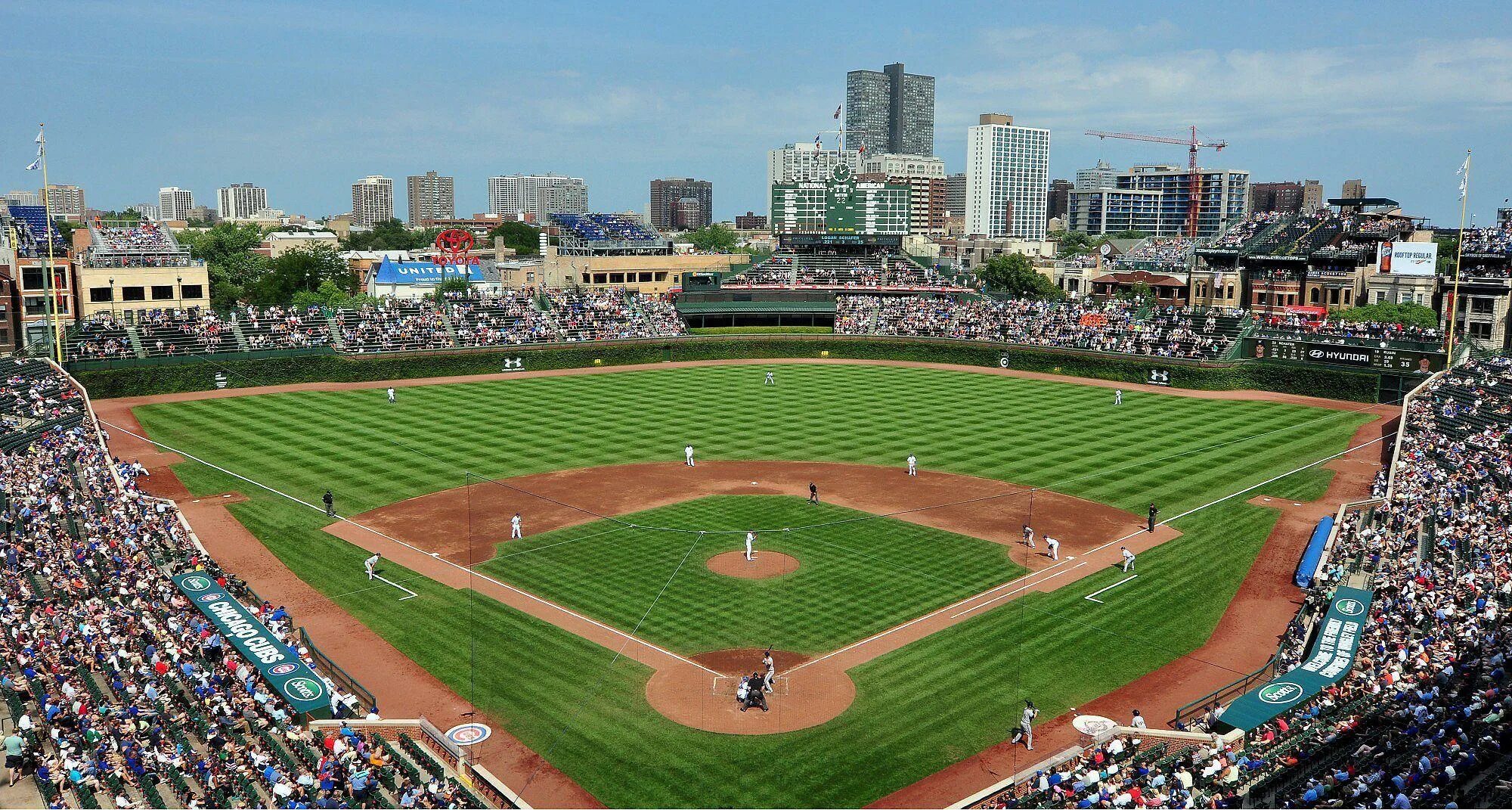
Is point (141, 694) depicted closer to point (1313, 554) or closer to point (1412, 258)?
point (1313, 554)

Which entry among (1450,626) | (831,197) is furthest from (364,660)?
(831,197)

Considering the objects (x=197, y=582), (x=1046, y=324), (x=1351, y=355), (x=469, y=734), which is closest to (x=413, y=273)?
(x=1046, y=324)

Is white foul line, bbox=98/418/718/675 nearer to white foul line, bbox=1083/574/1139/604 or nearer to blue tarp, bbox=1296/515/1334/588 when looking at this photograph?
white foul line, bbox=1083/574/1139/604

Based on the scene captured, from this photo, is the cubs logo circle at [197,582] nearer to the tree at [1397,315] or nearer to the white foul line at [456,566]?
the white foul line at [456,566]

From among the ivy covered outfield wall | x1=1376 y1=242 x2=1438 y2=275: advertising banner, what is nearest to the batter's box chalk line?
the ivy covered outfield wall

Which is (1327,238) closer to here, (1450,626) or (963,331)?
(963,331)

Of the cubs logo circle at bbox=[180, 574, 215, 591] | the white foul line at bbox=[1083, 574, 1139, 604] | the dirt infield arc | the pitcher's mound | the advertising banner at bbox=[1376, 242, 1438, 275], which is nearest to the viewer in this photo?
the dirt infield arc

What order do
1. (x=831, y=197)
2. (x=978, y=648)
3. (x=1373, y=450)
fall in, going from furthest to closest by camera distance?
(x=831, y=197), (x=1373, y=450), (x=978, y=648)
